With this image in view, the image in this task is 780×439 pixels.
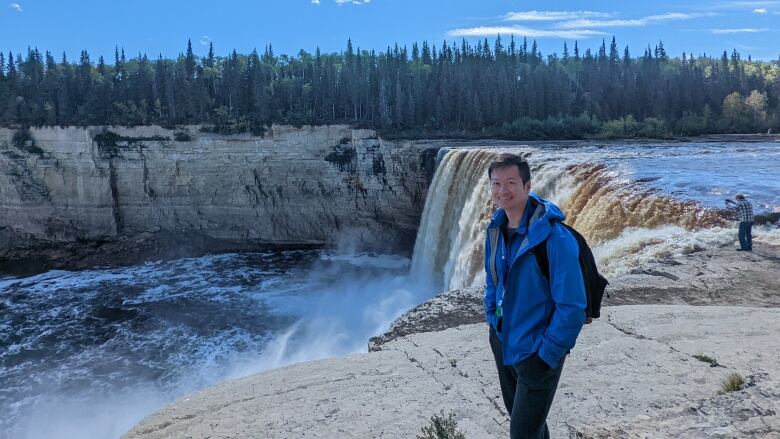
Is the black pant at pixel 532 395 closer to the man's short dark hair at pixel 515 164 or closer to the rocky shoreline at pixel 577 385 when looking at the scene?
the rocky shoreline at pixel 577 385

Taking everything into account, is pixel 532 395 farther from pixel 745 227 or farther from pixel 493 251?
pixel 745 227

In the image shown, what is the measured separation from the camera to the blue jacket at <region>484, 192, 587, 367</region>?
119 inches

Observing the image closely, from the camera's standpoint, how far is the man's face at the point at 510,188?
10.9 ft

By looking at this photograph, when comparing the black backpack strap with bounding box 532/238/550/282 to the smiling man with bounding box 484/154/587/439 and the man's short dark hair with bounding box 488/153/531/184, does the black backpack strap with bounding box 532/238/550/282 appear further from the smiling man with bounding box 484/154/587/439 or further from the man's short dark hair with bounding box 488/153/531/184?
the man's short dark hair with bounding box 488/153/531/184

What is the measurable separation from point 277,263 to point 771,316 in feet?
101

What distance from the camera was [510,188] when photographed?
3334mm

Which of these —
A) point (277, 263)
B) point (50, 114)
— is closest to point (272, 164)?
point (277, 263)

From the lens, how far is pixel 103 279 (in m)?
33.1

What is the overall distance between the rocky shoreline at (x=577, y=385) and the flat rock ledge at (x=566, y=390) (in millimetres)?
15

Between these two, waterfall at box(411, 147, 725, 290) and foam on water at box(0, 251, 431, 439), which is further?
foam on water at box(0, 251, 431, 439)

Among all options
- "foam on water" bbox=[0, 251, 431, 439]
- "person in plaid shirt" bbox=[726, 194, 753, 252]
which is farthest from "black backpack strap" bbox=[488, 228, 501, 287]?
"foam on water" bbox=[0, 251, 431, 439]

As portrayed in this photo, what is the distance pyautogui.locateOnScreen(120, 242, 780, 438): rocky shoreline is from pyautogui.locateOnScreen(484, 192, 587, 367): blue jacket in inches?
48.1

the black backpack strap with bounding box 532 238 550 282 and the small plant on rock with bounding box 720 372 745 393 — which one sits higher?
the black backpack strap with bounding box 532 238 550 282

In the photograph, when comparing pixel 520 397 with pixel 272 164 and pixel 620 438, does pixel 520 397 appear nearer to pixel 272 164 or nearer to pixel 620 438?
pixel 620 438
